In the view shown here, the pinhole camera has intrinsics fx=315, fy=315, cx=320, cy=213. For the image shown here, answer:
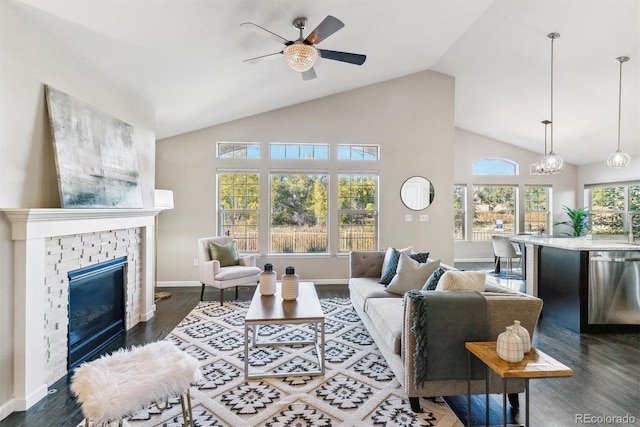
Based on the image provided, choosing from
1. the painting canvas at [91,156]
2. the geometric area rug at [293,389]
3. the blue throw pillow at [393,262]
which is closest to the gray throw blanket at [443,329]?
the geometric area rug at [293,389]

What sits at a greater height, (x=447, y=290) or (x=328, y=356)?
(x=447, y=290)

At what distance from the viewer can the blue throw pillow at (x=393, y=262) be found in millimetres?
3502

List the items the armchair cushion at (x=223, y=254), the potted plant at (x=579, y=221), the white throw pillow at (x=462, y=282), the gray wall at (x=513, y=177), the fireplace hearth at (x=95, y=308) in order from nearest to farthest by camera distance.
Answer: the white throw pillow at (x=462, y=282), the fireplace hearth at (x=95, y=308), the armchair cushion at (x=223, y=254), the potted plant at (x=579, y=221), the gray wall at (x=513, y=177)

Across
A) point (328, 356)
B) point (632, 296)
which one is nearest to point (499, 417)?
point (328, 356)

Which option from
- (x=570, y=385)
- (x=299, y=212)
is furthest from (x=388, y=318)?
(x=299, y=212)

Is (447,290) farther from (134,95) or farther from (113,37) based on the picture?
(134,95)

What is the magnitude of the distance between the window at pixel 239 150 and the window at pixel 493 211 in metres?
5.60

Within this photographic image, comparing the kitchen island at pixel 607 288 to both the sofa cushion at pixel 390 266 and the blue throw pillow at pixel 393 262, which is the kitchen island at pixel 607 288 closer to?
the blue throw pillow at pixel 393 262

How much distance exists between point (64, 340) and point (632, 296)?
5.45m

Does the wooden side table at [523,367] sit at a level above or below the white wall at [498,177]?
below

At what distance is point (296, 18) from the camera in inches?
118

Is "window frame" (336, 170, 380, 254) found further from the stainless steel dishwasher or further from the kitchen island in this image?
the stainless steel dishwasher

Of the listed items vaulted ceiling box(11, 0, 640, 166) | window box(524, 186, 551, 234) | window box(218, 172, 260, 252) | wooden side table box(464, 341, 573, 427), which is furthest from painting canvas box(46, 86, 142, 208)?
window box(524, 186, 551, 234)

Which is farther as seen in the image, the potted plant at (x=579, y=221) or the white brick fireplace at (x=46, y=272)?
the potted plant at (x=579, y=221)
